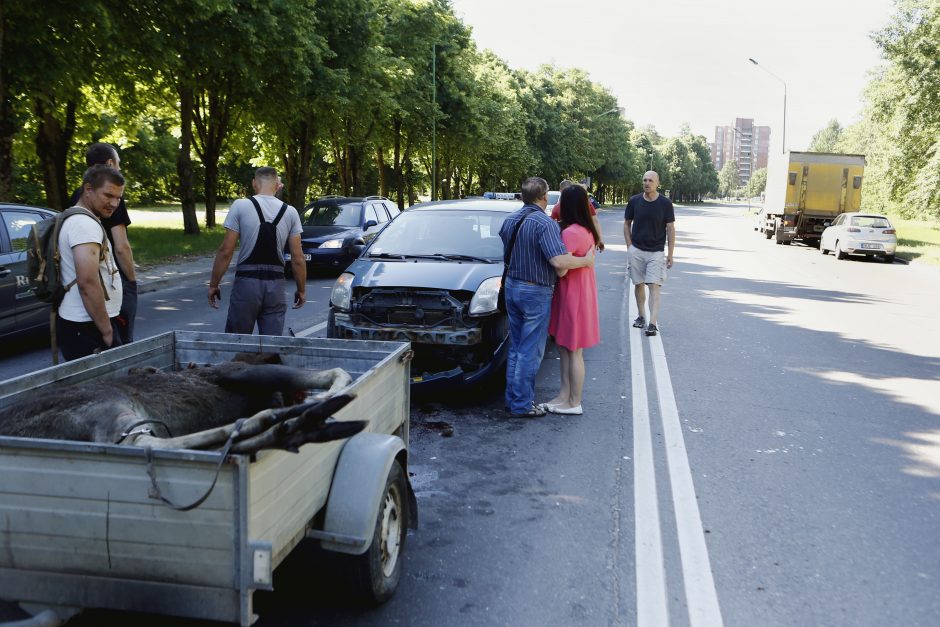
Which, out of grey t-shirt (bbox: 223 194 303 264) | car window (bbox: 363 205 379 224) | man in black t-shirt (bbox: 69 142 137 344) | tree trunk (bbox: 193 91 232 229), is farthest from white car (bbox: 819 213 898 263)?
man in black t-shirt (bbox: 69 142 137 344)

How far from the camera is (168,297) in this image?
13.6 m

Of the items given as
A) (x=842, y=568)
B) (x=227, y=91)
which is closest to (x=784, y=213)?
(x=227, y=91)

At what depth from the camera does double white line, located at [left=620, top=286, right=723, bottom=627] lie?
11.9 feet

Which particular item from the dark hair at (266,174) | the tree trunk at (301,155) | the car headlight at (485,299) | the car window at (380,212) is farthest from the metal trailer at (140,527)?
the tree trunk at (301,155)

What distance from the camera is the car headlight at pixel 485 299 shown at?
6.86 meters

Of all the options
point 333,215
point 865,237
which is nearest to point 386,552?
point 333,215

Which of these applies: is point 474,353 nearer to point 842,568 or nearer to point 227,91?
point 842,568

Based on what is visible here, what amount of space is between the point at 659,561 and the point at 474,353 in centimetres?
299

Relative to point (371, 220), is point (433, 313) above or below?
below

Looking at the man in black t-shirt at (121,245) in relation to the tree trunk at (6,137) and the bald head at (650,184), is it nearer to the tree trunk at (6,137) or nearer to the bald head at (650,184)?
the bald head at (650,184)

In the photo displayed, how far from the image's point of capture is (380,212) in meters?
18.6

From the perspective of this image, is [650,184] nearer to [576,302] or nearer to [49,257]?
[576,302]

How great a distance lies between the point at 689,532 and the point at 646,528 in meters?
0.23

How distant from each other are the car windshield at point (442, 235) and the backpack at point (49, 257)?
11.3 feet
